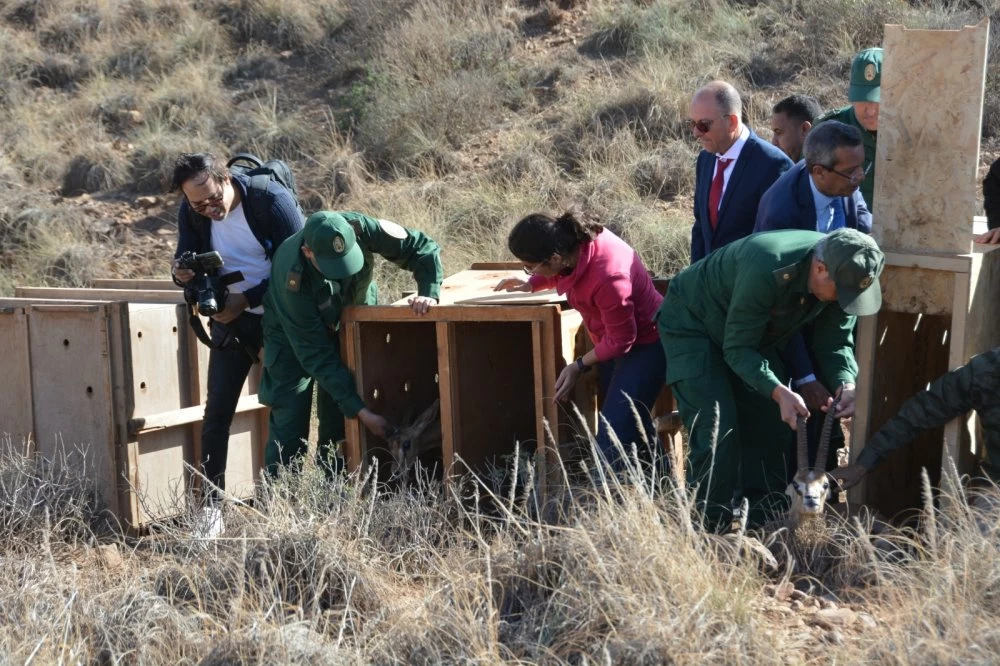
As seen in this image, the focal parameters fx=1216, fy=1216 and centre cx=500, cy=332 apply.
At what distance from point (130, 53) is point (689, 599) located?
46.8ft

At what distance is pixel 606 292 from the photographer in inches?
A: 199

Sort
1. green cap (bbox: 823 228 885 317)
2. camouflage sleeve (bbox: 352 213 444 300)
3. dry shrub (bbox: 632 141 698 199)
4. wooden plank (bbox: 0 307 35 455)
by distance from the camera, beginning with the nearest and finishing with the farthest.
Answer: green cap (bbox: 823 228 885 317) → camouflage sleeve (bbox: 352 213 444 300) → wooden plank (bbox: 0 307 35 455) → dry shrub (bbox: 632 141 698 199)

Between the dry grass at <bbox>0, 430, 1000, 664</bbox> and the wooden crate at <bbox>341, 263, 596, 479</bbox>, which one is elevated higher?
the wooden crate at <bbox>341, 263, 596, 479</bbox>

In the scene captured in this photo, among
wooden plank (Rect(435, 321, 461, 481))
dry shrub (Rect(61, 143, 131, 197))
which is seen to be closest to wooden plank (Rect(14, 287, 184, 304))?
wooden plank (Rect(435, 321, 461, 481))

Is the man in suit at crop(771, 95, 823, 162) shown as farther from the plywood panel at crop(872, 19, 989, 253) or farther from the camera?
the camera

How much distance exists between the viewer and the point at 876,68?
232 inches

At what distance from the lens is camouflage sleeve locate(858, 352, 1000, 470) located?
4.49 metres

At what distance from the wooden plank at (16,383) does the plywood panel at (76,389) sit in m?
0.04

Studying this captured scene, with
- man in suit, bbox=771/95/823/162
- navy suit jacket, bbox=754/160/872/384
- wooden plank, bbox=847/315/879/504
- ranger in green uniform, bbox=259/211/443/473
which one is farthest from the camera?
man in suit, bbox=771/95/823/162

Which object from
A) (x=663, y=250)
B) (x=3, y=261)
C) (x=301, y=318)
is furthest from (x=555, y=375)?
(x=3, y=261)

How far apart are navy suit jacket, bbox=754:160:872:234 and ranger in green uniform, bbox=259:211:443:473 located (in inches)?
60.2

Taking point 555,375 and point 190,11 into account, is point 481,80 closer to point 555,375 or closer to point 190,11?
point 190,11

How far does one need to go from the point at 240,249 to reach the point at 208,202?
35cm

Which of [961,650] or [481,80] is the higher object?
[481,80]
